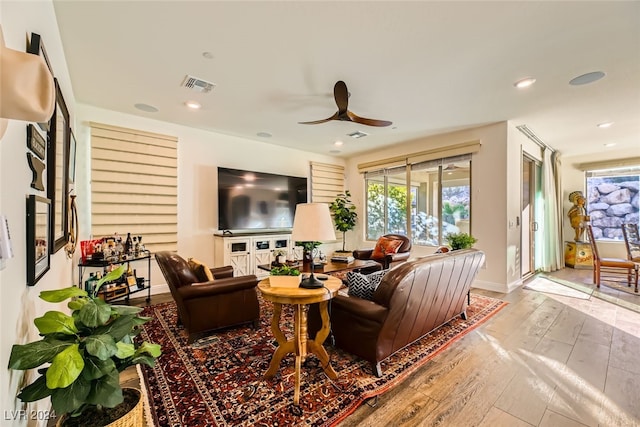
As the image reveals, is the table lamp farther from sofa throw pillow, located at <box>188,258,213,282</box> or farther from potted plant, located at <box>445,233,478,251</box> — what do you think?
potted plant, located at <box>445,233,478,251</box>

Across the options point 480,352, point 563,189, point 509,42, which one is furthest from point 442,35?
point 563,189

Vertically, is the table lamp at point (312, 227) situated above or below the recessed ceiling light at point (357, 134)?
below

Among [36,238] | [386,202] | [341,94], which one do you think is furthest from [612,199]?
[36,238]

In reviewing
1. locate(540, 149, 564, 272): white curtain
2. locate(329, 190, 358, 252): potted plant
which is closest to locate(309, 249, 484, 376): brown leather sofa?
locate(329, 190, 358, 252): potted plant

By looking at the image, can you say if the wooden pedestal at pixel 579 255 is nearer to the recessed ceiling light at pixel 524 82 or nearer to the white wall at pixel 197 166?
the recessed ceiling light at pixel 524 82

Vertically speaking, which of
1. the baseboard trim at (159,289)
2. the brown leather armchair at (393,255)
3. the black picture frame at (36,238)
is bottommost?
the baseboard trim at (159,289)

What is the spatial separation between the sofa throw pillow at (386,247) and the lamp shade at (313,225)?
9.93ft

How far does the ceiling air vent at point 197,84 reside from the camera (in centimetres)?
291

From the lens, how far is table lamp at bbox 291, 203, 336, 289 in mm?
1856

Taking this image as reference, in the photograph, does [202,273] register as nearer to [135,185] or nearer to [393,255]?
[135,185]

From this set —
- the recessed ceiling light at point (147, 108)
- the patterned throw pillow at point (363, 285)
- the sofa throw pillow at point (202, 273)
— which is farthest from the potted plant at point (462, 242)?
the recessed ceiling light at point (147, 108)

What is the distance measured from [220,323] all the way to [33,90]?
243cm

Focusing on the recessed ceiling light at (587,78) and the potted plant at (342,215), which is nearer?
the recessed ceiling light at (587,78)

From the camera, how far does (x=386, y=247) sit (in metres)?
4.83
